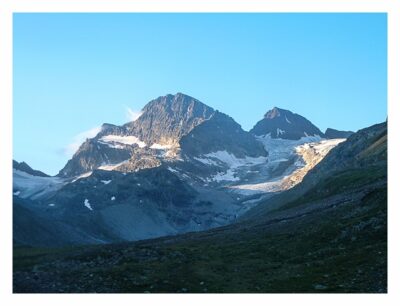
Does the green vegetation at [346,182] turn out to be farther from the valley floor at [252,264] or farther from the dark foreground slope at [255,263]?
the valley floor at [252,264]

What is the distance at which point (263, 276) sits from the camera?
5712 centimetres

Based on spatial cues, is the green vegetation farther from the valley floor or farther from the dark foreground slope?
the valley floor

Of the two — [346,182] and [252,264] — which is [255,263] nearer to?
[252,264]

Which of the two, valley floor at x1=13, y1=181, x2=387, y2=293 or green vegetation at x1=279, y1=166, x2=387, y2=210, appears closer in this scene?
valley floor at x1=13, y1=181, x2=387, y2=293

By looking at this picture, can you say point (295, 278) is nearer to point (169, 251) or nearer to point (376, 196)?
point (169, 251)

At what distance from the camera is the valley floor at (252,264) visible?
50562 mm

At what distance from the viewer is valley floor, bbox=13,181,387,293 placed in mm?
50562

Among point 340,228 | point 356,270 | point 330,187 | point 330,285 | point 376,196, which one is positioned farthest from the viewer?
point 330,187

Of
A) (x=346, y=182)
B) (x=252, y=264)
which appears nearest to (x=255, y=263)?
(x=252, y=264)

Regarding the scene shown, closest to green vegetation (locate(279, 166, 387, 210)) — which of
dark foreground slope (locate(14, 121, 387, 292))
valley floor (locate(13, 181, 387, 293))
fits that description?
dark foreground slope (locate(14, 121, 387, 292))

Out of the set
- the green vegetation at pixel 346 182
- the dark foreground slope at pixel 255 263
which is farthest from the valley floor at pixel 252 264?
the green vegetation at pixel 346 182
